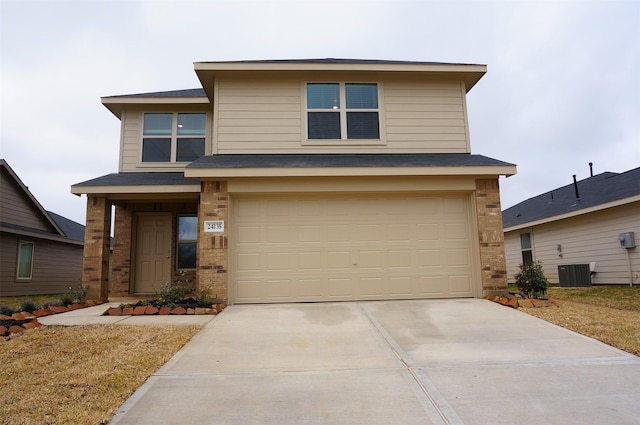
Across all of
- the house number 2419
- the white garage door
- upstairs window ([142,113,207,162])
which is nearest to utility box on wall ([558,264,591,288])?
the white garage door

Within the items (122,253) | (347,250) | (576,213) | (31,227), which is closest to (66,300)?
(122,253)

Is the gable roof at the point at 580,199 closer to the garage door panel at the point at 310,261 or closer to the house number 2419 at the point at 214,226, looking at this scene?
the garage door panel at the point at 310,261

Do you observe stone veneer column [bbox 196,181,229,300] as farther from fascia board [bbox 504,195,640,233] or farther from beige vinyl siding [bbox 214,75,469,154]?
fascia board [bbox 504,195,640,233]

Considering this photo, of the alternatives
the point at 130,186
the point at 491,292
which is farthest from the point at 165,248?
the point at 491,292

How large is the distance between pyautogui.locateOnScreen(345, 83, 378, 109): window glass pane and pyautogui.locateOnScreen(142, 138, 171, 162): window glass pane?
514cm

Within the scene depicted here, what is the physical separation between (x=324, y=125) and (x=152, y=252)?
6014 millimetres

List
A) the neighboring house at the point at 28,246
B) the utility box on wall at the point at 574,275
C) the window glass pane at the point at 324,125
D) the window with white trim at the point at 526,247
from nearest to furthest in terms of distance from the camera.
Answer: the window glass pane at the point at 324,125 < the utility box on wall at the point at 574,275 < the neighboring house at the point at 28,246 < the window with white trim at the point at 526,247

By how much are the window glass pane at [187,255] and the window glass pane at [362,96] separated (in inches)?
227

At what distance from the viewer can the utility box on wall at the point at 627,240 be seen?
38.9 ft

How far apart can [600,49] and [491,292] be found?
22.3m

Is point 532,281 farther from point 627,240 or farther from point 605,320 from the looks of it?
point 627,240

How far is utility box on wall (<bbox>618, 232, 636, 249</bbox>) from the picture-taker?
11.9 metres

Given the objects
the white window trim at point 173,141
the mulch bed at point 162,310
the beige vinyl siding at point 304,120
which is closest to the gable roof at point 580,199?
the beige vinyl siding at point 304,120

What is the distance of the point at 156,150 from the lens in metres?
11.3
